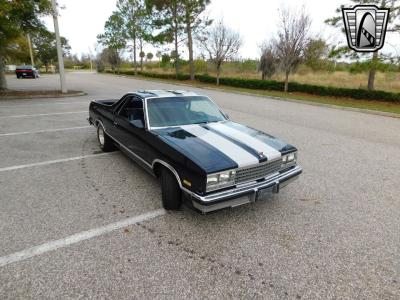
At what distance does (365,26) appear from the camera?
568 inches

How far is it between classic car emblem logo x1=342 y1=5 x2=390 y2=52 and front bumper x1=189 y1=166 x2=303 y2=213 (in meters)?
15.0

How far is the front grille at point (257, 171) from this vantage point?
299cm

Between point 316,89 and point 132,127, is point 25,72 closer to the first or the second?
point 316,89

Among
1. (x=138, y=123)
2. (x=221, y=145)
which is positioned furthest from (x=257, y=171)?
(x=138, y=123)

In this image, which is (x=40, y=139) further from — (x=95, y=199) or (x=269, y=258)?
(x=269, y=258)

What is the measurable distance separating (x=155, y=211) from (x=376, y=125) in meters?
8.92

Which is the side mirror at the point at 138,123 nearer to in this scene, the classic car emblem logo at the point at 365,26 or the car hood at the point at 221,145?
the car hood at the point at 221,145

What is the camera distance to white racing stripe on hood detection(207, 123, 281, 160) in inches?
128

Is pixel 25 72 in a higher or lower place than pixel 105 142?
higher

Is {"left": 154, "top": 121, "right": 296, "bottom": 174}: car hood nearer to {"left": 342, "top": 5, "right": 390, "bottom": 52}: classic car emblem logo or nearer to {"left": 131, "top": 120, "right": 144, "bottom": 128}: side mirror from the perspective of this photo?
{"left": 131, "top": 120, "right": 144, "bottom": 128}: side mirror

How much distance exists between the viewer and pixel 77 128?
7.71 m

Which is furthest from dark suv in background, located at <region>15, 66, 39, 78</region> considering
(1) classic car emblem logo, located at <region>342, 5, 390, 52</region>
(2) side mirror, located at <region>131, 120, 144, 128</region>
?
(2) side mirror, located at <region>131, 120, 144, 128</region>

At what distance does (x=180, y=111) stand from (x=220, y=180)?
1705mm

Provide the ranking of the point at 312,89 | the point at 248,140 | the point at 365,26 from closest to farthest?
the point at 248,140, the point at 365,26, the point at 312,89
